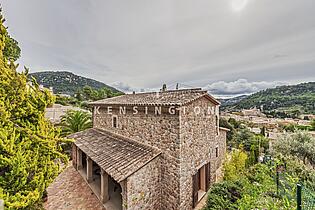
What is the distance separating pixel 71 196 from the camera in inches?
419

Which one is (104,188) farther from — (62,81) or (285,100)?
(285,100)

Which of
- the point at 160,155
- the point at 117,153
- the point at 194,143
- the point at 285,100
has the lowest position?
the point at 117,153

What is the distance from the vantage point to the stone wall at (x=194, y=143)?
8461mm

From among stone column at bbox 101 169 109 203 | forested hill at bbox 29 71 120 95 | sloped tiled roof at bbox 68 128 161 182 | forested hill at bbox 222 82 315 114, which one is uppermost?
forested hill at bbox 29 71 120 95

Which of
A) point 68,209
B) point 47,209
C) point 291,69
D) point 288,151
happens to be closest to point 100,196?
point 68,209

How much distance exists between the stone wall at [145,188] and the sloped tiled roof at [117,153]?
387 millimetres

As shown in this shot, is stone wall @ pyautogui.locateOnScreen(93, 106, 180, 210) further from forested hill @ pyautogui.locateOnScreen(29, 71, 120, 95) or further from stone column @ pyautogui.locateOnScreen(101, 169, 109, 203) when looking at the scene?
forested hill @ pyautogui.locateOnScreen(29, 71, 120, 95)

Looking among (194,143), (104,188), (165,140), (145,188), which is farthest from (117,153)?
(194,143)

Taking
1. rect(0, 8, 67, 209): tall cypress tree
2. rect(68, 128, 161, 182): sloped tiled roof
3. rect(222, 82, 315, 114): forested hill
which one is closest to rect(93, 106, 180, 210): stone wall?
rect(68, 128, 161, 182): sloped tiled roof

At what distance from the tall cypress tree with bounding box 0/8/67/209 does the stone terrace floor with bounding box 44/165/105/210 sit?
234 inches

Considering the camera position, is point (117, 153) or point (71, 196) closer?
point (117, 153)

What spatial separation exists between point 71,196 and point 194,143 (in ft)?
29.9

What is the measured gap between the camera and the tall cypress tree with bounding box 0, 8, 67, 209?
397cm

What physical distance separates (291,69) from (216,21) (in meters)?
14.9
